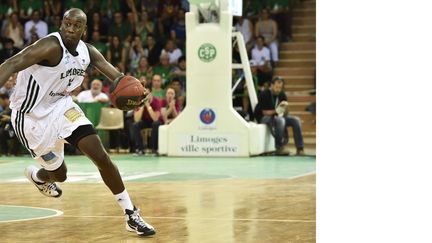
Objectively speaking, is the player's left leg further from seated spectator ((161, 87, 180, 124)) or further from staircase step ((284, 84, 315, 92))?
staircase step ((284, 84, 315, 92))

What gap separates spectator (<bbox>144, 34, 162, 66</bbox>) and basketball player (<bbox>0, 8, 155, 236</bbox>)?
448 inches

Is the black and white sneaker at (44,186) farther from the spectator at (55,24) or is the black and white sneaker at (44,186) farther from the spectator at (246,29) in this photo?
the spectator at (55,24)

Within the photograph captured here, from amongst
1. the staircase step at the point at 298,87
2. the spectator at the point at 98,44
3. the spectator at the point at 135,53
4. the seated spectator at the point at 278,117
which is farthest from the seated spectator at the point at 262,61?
the spectator at the point at 98,44

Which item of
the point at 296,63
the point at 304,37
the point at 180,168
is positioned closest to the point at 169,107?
the point at 180,168

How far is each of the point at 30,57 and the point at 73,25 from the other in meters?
0.39

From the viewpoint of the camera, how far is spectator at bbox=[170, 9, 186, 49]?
18.4 meters

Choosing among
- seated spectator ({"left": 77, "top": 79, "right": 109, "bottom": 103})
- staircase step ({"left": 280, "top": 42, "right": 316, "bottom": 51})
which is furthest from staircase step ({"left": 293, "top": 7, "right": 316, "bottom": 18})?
seated spectator ({"left": 77, "top": 79, "right": 109, "bottom": 103})

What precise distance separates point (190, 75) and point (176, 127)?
2.91 feet

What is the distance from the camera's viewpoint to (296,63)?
18812mm

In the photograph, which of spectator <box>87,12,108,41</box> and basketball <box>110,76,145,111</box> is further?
spectator <box>87,12,108,41</box>

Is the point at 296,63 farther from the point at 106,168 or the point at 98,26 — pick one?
the point at 106,168

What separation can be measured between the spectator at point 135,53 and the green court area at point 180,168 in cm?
344
